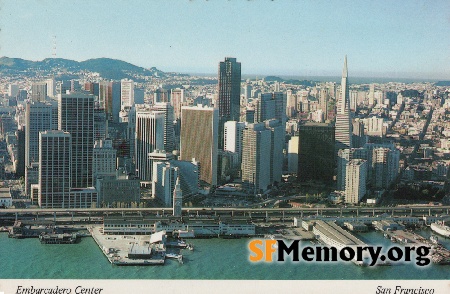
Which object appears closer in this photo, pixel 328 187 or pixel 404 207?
pixel 404 207

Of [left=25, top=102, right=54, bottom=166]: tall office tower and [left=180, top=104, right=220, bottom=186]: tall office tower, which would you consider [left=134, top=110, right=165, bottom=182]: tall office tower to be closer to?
[left=180, top=104, right=220, bottom=186]: tall office tower

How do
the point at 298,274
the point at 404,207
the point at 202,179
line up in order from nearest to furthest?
1. the point at 298,274
2. the point at 404,207
3. the point at 202,179

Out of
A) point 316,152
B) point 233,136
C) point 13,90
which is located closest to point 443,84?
point 316,152

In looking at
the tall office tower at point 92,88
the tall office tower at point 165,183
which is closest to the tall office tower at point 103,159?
the tall office tower at point 165,183

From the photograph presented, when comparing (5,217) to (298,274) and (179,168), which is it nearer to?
(179,168)

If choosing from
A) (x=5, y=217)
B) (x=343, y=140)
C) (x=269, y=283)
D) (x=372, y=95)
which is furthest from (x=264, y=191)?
(x=269, y=283)

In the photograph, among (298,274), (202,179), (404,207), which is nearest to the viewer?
(298,274)
